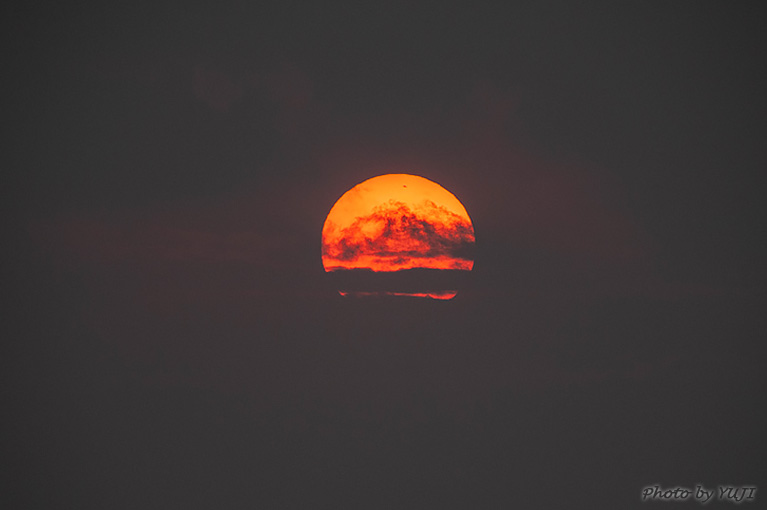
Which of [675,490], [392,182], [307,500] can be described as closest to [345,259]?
[392,182]

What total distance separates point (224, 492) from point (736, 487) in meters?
9.62

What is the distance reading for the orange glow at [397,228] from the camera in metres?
13.0

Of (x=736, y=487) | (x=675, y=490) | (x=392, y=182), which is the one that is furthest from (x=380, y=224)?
(x=736, y=487)

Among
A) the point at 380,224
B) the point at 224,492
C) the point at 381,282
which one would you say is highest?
the point at 380,224

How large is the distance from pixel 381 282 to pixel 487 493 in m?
4.62

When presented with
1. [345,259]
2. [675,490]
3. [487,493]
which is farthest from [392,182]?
[675,490]

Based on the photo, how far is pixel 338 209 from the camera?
13281mm

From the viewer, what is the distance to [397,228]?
513 inches

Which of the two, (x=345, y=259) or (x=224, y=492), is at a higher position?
(x=345, y=259)

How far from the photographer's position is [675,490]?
1276 centimetres

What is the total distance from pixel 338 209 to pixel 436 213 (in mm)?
1883

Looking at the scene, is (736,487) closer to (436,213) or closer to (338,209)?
(436,213)

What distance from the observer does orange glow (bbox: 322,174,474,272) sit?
42.7ft

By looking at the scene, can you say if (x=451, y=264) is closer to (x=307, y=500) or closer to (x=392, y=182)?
(x=392, y=182)
